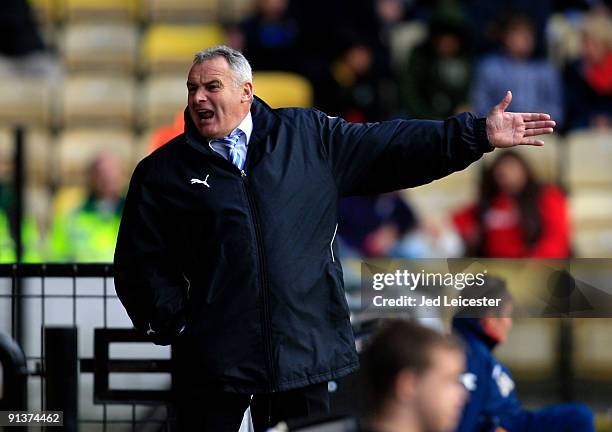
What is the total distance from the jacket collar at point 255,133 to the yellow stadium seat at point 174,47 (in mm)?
6498

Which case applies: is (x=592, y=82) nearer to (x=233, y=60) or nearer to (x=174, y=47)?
(x=174, y=47)

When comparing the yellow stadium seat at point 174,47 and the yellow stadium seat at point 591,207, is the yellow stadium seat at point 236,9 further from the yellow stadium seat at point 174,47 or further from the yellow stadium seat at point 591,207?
the yellow stadium seat at point 591,207

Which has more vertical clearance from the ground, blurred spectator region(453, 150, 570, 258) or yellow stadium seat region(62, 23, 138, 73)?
yellow stadium seat region(62, 23, 138, 73)

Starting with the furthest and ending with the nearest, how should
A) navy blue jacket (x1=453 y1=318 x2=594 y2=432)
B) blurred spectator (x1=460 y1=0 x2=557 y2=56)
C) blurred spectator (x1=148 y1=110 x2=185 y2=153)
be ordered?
blurred spectator (x1=460 y1=0 x2=557 y2=56), blurred spectator (x1=148 y1=110 x2=185 y2=153), navy blue jacket (x1=453 y1=318 x2=594 y2=432)

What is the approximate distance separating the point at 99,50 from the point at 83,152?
3.58 ft

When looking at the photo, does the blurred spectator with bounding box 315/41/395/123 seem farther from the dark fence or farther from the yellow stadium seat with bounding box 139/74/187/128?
the dark fence

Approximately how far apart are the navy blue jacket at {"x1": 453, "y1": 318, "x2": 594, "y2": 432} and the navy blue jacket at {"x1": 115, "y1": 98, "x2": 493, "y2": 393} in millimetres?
927

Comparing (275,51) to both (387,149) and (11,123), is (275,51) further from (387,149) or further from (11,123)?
(387,149)

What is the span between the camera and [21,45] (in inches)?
434

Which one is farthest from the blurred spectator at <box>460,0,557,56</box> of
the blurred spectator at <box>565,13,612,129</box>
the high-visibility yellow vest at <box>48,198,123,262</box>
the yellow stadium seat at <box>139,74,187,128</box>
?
the high-visibility yellow vest at <box>48,198,123,262</box>

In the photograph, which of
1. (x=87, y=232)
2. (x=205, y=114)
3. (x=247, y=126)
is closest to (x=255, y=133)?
(x=247, y=126)

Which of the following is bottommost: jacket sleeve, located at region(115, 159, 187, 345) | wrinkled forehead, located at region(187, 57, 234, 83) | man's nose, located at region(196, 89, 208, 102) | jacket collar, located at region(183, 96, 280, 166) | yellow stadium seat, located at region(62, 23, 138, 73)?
jacket sleeve, located at region(115, 159, 187, 345)

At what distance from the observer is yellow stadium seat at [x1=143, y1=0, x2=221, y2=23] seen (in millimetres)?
11656

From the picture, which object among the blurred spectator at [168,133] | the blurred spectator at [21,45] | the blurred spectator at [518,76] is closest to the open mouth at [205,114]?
the blurred spectator at [168,133]
